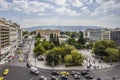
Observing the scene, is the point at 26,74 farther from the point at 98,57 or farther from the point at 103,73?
the point at 98,57

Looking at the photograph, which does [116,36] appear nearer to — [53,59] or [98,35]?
[98,35]

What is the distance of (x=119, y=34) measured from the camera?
352 feet

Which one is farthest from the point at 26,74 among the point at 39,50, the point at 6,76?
the point at 39,50

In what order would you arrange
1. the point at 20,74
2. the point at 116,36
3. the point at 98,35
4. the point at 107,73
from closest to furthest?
the point at 20,74
the point at 107,73
the point at 116,36
the point at 98,35

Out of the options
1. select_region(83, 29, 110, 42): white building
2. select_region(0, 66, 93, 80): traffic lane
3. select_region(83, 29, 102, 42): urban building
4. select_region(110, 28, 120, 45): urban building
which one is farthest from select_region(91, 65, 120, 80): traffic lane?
select_region(83, 29, 102, 42): urban building

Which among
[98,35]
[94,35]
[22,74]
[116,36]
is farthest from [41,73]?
[94,35]

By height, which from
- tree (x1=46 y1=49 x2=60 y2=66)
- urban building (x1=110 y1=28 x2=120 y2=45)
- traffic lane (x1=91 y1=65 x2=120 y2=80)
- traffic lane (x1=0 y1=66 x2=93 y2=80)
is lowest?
traffic lane (x1=91 y1=65 x2=120 y2=80)

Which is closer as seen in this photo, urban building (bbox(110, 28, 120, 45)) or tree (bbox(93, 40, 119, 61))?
tree (bbox(93, 40, 119, 61))

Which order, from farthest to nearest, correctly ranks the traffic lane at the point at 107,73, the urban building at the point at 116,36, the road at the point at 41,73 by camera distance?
Result: the urban building at the point at 116,36 → the traffic lane at the point at 107,73 → the road at the point at 41,73

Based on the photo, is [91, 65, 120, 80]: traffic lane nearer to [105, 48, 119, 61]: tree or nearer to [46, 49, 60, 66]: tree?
[105, 48, 119, 61]: tree

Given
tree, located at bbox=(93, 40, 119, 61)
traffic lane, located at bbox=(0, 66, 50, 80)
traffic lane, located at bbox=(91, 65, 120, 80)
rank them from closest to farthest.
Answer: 1. traffic lane, located at bbox=(0, 66, 50, 80)
2. traffic lane, located at bbox=(91, 65, 120, 80)
3. tree, located at bbox=(93, 40, 119, 61)

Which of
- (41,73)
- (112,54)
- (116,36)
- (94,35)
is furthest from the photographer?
(94,35)

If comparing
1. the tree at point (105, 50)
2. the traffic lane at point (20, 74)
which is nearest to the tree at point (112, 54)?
the tree at point (105, 50)

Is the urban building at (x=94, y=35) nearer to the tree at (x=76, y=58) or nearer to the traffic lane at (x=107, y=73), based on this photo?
the tree at (x=76, y=58)
